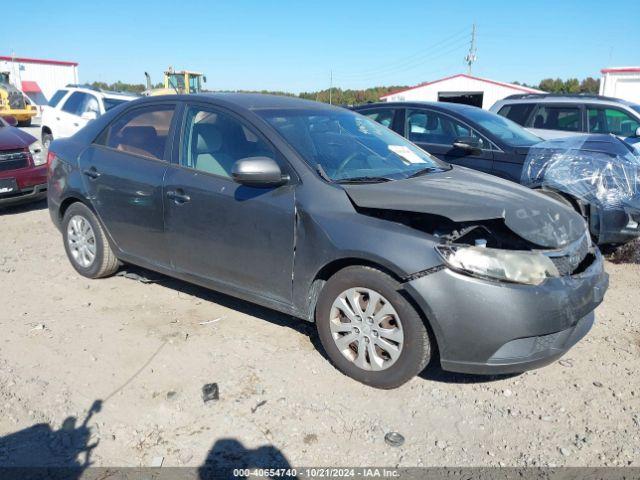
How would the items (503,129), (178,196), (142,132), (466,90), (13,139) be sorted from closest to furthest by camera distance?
1. (178,196)
2. (142,132)
3. (503,129)
4. (13,139)
5. (466,90)

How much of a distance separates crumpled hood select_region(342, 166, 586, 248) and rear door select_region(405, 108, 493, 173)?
8.69ft

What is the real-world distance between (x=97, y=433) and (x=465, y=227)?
239cm

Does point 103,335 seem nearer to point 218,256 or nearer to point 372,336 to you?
point 218,256

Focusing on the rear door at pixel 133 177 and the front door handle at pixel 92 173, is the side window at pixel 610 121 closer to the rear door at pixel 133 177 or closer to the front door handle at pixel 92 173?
the rear door at pixel 133 177

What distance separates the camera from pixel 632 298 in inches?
186

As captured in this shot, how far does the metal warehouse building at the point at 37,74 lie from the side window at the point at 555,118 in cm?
3811

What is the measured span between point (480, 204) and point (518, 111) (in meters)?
6.77

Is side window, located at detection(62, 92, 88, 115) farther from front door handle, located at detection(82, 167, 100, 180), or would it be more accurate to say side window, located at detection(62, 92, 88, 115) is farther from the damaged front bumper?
the damaged front bumper

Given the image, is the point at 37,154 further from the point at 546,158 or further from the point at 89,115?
the point at 546,158

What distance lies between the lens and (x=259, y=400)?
3.10 meters

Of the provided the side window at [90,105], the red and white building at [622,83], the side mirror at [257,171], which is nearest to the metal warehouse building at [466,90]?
the red and white building at [622,83]

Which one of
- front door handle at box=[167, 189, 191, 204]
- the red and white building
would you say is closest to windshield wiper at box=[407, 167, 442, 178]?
front door handle at box=[167, 189, 191, 204]

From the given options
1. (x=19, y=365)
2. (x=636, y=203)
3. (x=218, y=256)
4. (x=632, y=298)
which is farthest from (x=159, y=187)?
(x=636, y=203)

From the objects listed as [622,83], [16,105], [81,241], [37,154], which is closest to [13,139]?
[37,154]
